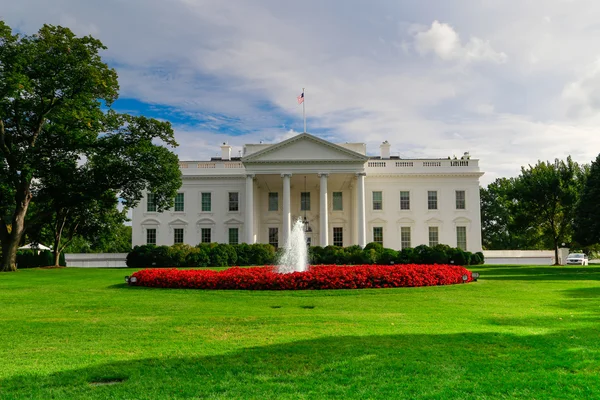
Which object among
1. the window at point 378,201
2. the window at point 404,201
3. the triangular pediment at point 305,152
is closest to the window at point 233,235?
the triangular pediment at point 305,152

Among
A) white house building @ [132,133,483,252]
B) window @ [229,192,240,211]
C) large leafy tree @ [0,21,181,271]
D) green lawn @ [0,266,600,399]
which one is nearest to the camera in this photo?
green lawn @ [0,266,600,399]

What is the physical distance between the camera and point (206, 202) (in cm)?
4891

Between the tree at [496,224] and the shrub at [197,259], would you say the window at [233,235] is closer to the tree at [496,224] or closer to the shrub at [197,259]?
the shrub at [197,259]

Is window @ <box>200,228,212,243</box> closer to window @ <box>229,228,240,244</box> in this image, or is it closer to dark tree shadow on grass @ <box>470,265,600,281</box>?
window @ <box>229,228,240,244</box>

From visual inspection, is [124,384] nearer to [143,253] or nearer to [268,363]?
[268,363]

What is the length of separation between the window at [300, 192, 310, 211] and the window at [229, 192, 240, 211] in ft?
20.2

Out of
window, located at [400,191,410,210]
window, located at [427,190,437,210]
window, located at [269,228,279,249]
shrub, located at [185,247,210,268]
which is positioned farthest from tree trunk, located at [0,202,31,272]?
window, located at [427,190,437,210]

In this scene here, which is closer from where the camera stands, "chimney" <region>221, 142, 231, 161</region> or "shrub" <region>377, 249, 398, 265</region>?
"shrub" <region>377, 249, 398, 265</region>

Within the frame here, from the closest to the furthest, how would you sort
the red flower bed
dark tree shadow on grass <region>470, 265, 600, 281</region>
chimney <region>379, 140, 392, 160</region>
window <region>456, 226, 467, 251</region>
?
the red flower bed
dark tree shadow on grass <region>470, 265, 600, 281</region>
window <region>456, 226, 467, 251</region>
chimney <region>379, 140, 392, 160</region>

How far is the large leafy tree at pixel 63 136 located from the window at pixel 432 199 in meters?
25.1

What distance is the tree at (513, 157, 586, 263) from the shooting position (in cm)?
3809

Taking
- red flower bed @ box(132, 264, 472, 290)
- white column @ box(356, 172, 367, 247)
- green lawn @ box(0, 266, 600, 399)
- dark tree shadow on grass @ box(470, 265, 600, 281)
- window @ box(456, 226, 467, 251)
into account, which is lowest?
dark tree shadow on grass @ box(470, 265, 600, 281)

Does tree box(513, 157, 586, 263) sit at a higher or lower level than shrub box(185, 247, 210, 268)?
higher

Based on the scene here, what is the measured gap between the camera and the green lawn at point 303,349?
555 centimetres
